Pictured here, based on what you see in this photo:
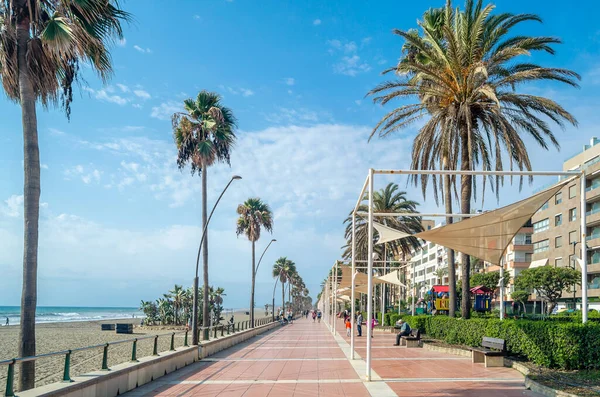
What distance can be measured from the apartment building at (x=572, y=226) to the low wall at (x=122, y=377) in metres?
42.6

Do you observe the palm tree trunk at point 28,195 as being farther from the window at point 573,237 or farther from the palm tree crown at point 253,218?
the window at point 573,237

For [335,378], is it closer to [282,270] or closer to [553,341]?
[553,341]

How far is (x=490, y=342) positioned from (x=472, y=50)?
10305 mm

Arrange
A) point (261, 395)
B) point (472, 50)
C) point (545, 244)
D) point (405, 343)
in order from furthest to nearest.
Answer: point (545, 244)
point (405, 343)
point (472, 50)
point (261, 395)

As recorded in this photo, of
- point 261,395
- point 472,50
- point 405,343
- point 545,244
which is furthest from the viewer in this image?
point 545,244

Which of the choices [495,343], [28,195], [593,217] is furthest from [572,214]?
[28,195]

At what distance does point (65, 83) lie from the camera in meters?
11.0

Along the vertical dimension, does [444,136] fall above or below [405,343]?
above

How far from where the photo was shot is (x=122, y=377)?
434 inches

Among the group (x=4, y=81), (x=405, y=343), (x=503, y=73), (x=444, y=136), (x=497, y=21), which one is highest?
(x=497, y=21)

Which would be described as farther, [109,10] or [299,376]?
[299,376]

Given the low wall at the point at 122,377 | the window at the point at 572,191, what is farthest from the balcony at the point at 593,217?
the low wall at the point at 122,377

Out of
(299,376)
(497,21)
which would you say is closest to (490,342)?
(299,376)

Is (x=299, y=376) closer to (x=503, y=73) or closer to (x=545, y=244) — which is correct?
(x=503, y=73)
